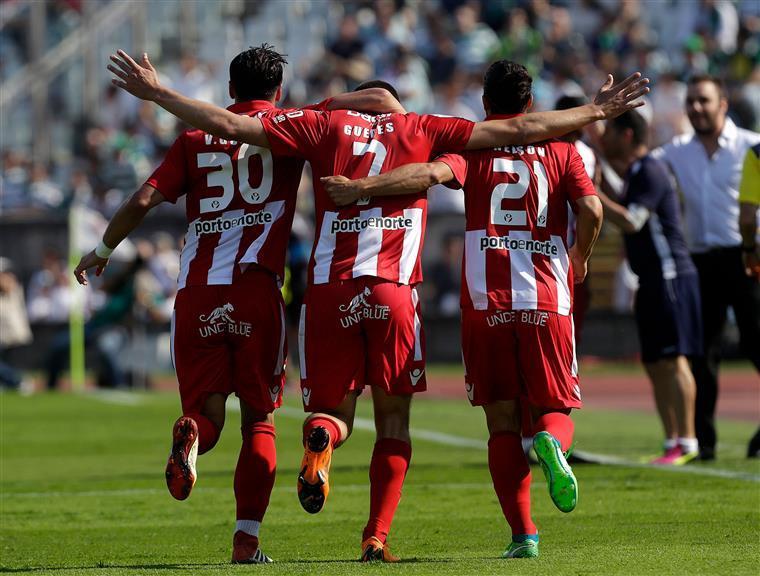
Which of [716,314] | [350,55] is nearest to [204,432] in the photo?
[716,314]

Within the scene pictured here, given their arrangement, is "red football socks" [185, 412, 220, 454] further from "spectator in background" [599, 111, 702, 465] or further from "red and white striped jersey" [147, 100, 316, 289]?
"spectator in background" [599, 111, 702, 465]

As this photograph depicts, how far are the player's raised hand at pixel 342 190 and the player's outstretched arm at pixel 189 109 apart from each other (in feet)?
1.17

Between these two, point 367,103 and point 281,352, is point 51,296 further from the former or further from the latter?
point 367,103

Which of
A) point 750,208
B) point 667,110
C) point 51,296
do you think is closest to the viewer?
point 750,208

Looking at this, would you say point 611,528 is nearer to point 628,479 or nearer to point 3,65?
point 628,479

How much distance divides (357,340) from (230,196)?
877mm

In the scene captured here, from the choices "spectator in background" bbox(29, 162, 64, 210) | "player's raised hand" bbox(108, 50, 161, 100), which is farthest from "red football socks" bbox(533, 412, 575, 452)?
"spectator in background" bbox(29, 162, 64, 210)

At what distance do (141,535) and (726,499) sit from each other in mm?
3165

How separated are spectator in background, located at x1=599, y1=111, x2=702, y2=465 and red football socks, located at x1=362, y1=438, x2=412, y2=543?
14.1ft

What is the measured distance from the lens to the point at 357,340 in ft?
22.5

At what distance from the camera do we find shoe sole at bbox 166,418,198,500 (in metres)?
6.54

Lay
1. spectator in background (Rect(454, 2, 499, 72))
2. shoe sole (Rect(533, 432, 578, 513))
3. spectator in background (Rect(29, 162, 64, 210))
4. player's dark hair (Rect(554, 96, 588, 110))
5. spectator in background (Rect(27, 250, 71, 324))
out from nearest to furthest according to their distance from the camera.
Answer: shoe sole (Rect(533, 432, 578, 513)), player's dark hair (Rect(554, 96, 588, 110)), spectator in background (Rect(27, 250, 71, 324)), spectator in background (Rect(454, 2, 499, 72)), spectator in background (Rect(29, 162, 64, 210))

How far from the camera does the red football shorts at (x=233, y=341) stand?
7.04 metres

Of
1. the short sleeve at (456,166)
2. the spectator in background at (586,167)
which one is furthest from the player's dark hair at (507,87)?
the spectator in background at (586,167)
